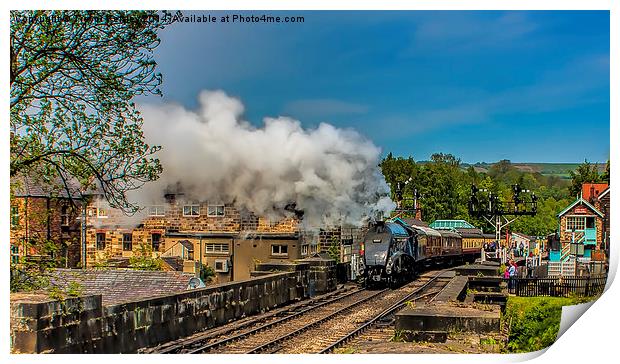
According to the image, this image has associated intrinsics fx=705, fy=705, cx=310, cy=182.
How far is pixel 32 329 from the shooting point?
8594 millimetres

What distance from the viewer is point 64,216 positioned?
35.7 feet

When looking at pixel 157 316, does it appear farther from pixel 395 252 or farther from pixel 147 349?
pixel 395 252

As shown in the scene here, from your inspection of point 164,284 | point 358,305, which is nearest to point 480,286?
point 358,305

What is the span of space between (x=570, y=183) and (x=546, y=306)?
6526 mm

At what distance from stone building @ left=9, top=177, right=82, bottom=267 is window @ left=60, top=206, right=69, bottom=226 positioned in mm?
159

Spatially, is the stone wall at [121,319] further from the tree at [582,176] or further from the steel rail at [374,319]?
the tree at [582,176]

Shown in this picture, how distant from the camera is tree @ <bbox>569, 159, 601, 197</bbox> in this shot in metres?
15.9

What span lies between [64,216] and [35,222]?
1.06m

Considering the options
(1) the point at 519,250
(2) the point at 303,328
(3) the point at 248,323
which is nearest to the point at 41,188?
(3) the point at 248,323

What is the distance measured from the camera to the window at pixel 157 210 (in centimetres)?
1833

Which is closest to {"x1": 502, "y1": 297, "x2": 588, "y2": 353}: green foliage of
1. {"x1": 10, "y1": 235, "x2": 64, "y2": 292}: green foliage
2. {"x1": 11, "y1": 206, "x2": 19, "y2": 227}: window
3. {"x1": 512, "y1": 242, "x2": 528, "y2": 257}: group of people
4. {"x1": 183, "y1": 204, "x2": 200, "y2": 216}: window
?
{"x1": 10, "y1": 235, "x2": 64, "y2": 292}: green foliage

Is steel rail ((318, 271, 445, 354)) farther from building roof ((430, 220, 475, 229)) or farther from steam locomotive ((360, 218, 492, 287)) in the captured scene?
building roof ((430, 220, 475, 229))

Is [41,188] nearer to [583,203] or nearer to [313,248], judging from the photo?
[583,203]

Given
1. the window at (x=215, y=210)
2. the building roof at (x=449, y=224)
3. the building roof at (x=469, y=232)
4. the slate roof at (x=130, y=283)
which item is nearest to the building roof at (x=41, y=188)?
the slate roof at (x=130, y=283)
